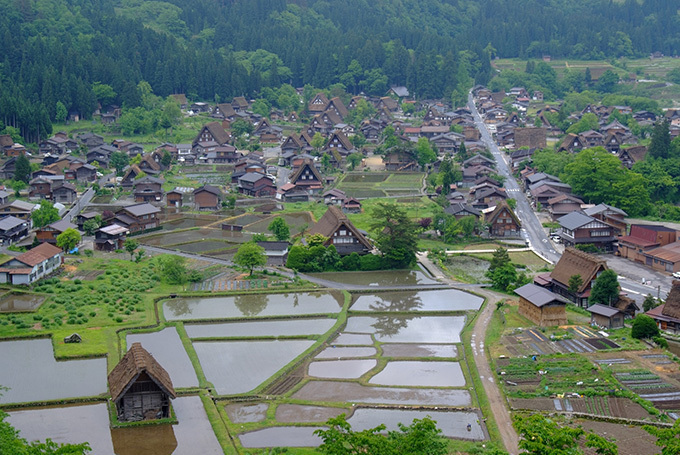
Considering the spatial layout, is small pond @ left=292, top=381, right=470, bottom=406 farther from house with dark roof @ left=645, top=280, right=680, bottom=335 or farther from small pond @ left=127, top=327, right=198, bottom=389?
house with dark roof @ left=645, top=280, right=680, bottom=335

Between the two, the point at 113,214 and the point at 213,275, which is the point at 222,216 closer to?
the point at 113,214

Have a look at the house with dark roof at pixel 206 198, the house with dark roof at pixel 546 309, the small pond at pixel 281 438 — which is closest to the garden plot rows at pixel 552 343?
the house with dark roof at pixel 546 309

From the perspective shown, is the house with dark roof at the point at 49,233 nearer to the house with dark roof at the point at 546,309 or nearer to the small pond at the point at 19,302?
the small pond at the point at 19,302

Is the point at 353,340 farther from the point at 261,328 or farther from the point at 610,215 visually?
the point at 610,215

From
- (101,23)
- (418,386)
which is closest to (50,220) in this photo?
(418,386)

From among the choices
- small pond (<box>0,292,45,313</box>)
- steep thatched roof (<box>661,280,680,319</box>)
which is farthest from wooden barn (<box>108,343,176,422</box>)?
steep thatched roof (<box>661,280,680,319</box>)
